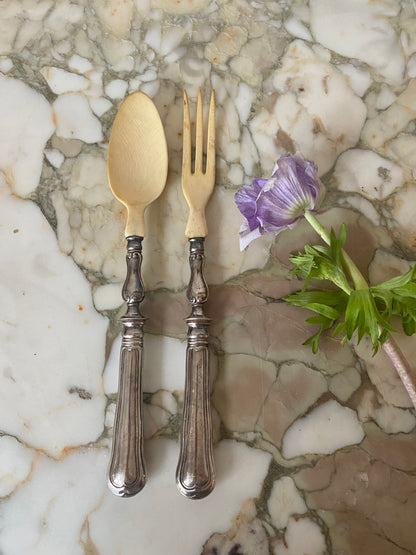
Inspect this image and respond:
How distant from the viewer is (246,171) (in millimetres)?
793

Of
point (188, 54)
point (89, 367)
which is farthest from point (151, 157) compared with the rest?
point (89, 367)

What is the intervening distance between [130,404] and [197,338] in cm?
12

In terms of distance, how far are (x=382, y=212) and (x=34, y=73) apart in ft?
1.95

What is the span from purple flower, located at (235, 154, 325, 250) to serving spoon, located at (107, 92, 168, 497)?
0.16m

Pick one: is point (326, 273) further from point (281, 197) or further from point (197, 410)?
point (197, 410)

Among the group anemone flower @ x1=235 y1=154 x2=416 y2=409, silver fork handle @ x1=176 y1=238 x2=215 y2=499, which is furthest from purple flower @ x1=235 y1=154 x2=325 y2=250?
silver fork handle @ x1=176 y1=238 x2=215 y2=499

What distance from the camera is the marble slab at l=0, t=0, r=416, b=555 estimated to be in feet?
2.26

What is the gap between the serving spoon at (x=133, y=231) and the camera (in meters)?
0.66

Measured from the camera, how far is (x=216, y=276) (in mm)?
760

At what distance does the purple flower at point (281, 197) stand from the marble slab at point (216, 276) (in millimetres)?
89

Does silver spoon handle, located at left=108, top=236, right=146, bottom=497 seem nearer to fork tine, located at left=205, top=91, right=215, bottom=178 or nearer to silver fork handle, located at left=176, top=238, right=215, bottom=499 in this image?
silver fork handle, located at left=176, top=238, right=215, bottom=499

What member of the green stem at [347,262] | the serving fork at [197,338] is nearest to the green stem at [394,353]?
the green stem at [347,262]

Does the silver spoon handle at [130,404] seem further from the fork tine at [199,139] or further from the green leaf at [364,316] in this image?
the green leaf at [364,316]

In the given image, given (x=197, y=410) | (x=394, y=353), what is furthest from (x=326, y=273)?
(x=197, y=410)
